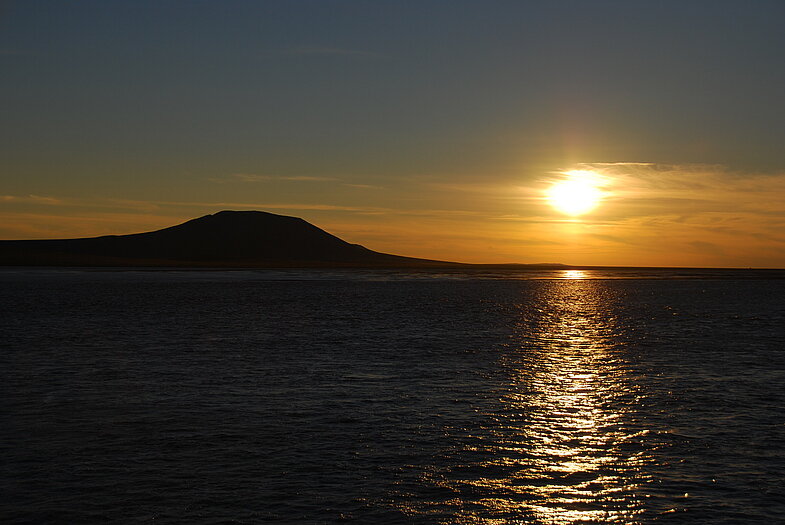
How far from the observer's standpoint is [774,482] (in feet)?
47.8

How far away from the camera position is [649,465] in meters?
15.7

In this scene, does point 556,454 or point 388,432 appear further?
point 388,432

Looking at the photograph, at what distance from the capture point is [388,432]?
18.5m

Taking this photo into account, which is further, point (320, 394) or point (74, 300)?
point (74, 300)

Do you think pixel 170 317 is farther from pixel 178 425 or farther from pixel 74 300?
pixel 178 425

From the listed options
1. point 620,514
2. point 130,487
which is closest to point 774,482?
point 620,514

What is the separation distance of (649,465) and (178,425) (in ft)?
36.4

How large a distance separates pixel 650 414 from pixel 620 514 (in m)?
8.65

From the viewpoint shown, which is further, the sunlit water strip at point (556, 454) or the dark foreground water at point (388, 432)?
the dark foreground water at point (388, 432)

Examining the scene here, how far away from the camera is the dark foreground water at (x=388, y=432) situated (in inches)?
523

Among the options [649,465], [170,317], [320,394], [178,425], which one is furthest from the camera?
[170,317]

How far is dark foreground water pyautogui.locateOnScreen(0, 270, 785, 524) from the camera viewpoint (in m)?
13.3

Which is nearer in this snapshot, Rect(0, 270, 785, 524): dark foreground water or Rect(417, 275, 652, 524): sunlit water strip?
Rect(417, 275, 652, 524): sunlit water strip

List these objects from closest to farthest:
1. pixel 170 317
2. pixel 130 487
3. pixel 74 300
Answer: pixel 130 487 < pixel 170 317 < pixel 74 300
